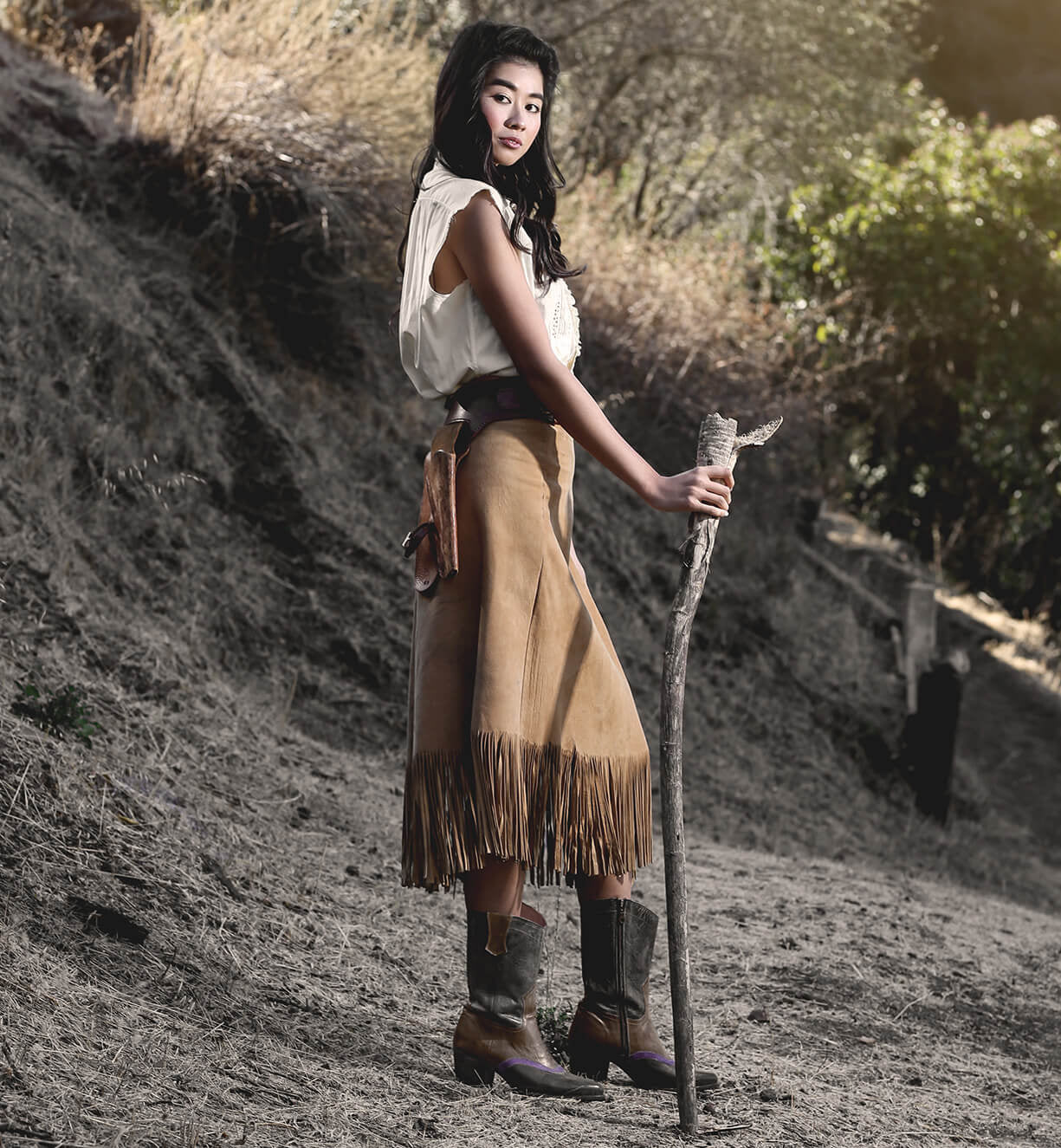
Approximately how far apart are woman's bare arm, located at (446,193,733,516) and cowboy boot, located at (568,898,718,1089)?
2.81 ft

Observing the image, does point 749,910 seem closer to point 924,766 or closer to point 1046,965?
point 1046,965

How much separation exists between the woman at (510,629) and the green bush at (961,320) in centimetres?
1189

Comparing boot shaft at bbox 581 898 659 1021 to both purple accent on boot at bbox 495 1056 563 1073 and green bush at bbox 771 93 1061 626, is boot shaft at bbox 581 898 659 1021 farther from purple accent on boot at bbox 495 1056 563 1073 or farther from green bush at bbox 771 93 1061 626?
green bush at bbox 771 93 1061 626

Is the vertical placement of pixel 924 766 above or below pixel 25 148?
below

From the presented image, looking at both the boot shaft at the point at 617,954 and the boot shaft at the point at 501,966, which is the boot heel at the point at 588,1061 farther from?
the boot shaft at the point at 501,966

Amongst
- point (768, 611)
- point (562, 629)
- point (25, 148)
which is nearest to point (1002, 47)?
point (768, 611)

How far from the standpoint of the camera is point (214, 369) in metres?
7.66

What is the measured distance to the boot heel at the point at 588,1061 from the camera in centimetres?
301

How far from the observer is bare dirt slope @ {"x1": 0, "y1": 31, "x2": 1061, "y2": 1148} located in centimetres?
297

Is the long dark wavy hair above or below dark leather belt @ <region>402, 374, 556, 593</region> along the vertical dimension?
above

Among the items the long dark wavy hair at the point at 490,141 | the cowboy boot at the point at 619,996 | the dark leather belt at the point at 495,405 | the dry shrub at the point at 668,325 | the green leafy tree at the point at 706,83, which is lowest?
the cowboy boot at the point at 619,996

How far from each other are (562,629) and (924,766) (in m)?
6.62

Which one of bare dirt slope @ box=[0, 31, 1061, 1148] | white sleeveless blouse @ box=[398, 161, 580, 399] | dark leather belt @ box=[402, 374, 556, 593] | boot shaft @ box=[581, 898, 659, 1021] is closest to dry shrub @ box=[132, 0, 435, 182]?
bare dirt slope @ box=[0, 31, 1061, 1148]

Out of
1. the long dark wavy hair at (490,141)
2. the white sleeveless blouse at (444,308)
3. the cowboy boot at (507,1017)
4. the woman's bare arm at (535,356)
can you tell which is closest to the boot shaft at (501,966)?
the cowboy boot at (507,1017)
